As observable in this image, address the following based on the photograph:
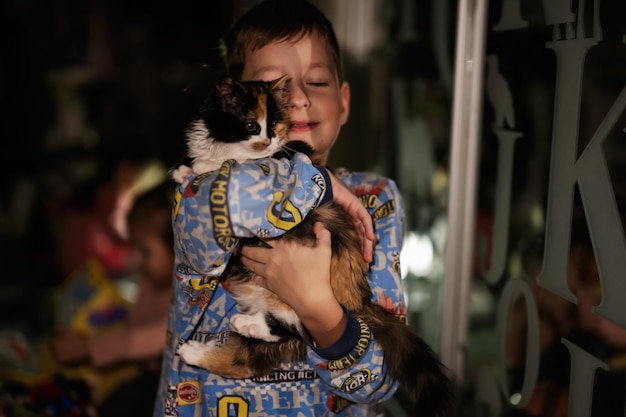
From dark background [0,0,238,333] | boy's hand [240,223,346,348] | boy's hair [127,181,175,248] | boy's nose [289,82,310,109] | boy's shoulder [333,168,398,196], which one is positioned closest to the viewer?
boy's hand [240,223,346,348]

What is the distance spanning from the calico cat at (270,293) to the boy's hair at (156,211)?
1.17m

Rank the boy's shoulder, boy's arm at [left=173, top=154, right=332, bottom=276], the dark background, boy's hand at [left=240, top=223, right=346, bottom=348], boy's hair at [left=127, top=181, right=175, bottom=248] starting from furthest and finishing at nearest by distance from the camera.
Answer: the dark background → boy's hair at [left=127, top=181, right=175, bottom=248] → the boy's shoulder → boy's hand at [left=240, top=223, right=346, bottom=348] → boy's arm at [left=173, top=154, right=332, bottom=276]

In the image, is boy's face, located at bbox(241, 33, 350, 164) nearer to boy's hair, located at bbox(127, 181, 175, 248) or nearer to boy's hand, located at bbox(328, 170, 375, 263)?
boy's hand, located at bbox(328, 170, 375, 263)

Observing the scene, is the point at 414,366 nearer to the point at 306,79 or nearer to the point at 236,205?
the point at 236,205

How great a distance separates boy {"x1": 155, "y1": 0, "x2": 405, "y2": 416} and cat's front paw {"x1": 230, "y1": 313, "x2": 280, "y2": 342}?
49 millimetres

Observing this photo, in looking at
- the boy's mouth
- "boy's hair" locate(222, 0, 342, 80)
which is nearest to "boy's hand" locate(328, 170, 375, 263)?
the boy's mouth

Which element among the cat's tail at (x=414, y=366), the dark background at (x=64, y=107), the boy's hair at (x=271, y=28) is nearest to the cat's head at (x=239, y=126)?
the boy's hair at (x=271, y=28)

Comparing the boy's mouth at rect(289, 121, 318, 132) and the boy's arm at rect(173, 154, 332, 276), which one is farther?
the boy's mouth at rect(289, 121, 318, 132)

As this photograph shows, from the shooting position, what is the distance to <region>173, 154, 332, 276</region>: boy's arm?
2.28 feet

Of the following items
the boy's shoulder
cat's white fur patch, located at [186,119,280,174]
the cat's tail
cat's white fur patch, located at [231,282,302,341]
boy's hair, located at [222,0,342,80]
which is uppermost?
boy's hair, located at [222,0,342,80]

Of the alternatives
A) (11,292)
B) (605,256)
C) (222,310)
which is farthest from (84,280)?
(605,256)

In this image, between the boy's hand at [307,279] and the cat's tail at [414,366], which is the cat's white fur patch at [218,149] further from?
the cat's tail at [414,366]

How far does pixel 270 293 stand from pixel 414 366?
25cm

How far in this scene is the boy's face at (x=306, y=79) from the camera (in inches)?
37.0
